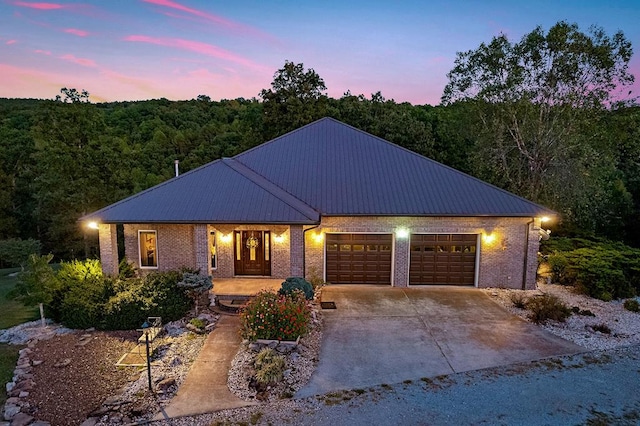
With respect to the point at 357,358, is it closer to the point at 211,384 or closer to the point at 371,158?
the point at 211,384

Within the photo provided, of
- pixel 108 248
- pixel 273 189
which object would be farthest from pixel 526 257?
pixel 108 248

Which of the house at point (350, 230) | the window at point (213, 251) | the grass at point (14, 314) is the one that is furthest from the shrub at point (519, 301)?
the grass at point (14, 314)

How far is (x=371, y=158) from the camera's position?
1697 centimetres

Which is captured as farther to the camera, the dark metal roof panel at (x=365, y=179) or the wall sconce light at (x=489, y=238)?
the wall sconce light at (x=489, y=238)

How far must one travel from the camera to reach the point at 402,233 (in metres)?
14.5

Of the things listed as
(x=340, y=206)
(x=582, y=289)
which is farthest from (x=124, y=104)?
(x=582, y=289)

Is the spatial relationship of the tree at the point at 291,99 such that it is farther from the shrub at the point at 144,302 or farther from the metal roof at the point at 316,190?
the shrub at the point at 144,302

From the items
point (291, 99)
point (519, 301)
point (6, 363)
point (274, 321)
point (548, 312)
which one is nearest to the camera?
point (6, 363)

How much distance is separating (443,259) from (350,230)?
3.92 meters

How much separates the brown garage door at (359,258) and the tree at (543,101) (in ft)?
35.9

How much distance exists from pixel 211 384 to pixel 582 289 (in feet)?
45.9

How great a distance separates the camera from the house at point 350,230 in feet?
45.9

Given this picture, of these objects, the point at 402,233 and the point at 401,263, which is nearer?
the point at 402,233

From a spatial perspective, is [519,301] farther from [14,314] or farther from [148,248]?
[14,314]
